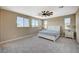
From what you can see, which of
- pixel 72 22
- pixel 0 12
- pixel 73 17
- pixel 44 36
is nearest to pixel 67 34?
pixel 72 22

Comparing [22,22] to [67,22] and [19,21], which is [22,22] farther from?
[67,22]

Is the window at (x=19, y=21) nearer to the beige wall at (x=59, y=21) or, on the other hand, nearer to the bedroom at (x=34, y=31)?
the bedroom at (x=34, y=31)

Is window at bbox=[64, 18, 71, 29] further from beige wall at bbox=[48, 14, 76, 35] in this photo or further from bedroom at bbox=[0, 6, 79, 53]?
beige wall at bbox=[48, 14, 76, 35]

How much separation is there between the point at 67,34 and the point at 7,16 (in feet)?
18.1

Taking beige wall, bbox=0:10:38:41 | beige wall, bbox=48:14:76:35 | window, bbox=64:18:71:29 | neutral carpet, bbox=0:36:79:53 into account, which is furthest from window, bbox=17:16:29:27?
window, bbox=64:18:71:29

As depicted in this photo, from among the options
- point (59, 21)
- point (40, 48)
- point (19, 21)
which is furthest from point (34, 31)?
point (40, 48)

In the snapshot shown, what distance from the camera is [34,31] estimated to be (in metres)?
8.45

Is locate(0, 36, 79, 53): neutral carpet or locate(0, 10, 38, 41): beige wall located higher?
locate(0, 10, 38, 41): beige wall

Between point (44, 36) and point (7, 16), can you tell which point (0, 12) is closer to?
point (7, 16)

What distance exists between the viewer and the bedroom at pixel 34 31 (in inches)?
146

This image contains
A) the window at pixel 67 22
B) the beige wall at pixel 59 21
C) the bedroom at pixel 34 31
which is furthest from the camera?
the window at pixel 67 22

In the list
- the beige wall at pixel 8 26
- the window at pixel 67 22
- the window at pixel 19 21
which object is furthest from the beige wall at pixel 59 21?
the beige wall at pixel 8 26

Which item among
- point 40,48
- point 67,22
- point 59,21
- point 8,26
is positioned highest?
point 59,21

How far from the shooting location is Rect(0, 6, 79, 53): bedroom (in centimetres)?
371
